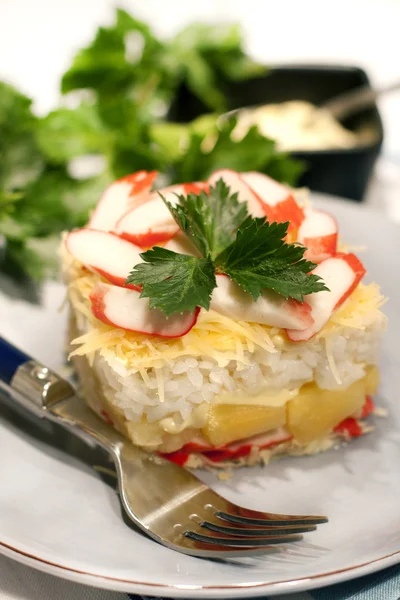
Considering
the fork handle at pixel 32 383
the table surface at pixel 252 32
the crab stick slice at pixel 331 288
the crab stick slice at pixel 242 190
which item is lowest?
the table surface at pixel 252 32

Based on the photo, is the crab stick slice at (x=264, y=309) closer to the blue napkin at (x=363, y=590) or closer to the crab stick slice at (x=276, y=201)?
the crab stick slice at (x=276, y=201)

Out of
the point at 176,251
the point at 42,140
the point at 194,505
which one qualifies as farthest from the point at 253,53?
the point at 194,505

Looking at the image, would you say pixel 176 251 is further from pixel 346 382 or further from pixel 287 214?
pixel 346 382

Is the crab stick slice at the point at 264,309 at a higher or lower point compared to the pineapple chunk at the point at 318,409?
higher

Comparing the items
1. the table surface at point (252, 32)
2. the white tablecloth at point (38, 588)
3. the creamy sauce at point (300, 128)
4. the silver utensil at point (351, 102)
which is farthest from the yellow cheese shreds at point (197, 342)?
the table surface at point (252, 32)

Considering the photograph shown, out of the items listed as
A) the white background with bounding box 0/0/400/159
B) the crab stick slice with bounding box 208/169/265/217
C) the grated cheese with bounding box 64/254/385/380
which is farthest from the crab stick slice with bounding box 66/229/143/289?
the white background with bounding box 0/0/400/159
